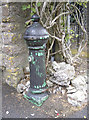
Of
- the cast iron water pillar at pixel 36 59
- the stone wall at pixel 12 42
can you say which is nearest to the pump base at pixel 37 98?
the cast iron water pillar at pixel 36 59

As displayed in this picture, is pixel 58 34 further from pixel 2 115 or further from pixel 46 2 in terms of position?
pixel 2 115

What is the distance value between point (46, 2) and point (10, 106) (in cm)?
197

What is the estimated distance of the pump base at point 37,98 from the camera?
226 centimetres

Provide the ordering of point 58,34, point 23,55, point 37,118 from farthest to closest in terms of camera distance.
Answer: point 58,34 → point 23,55 → point 37,118

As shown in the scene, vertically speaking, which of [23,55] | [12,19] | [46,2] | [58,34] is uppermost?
[46,2]

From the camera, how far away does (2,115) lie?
2.06 meters

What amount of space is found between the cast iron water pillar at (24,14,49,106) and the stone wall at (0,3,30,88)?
1.53 ft

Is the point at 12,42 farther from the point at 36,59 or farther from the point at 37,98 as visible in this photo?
the point at 37,98

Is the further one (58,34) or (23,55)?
(58,34)

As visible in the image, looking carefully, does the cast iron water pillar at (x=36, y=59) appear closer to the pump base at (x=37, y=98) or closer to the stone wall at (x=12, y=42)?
the pump base at (x=37, y=98)

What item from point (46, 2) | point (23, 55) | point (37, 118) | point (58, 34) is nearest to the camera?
point (37, 118)

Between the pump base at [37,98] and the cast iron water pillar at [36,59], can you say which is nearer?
→ the cast iron water pillar at [36,59]

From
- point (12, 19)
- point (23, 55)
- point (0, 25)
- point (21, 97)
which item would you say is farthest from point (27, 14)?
point (21, 97)

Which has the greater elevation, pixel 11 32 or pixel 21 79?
pixel 11 32
